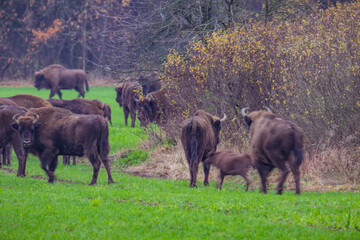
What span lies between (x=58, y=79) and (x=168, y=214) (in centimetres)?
3442

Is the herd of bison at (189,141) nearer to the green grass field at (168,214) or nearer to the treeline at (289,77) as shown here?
the green grass field at (168,214)

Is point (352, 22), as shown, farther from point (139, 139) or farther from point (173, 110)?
point (139, 139)

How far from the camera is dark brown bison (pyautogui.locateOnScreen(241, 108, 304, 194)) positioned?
11.2m

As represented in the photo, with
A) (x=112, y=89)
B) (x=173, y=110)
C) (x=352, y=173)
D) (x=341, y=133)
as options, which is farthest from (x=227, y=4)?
(x=112, y=89)

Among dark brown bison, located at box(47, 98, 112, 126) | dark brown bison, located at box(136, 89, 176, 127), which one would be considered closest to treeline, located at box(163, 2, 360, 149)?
dark brown bison, located at box(47, 98, 112, 126)

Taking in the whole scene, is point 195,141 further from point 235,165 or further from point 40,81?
point 40,81

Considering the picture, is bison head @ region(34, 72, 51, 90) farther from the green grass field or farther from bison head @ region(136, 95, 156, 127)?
the green grass field

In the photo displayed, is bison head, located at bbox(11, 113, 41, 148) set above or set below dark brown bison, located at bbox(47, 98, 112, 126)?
below

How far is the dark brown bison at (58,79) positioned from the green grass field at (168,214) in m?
30.1

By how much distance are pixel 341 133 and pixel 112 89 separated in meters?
42.6

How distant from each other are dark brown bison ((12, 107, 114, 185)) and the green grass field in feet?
3.93

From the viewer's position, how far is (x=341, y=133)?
14.3 m

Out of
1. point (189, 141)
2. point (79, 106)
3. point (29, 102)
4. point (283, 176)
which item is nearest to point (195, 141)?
point (189, 141)

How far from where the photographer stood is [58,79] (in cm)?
4156
